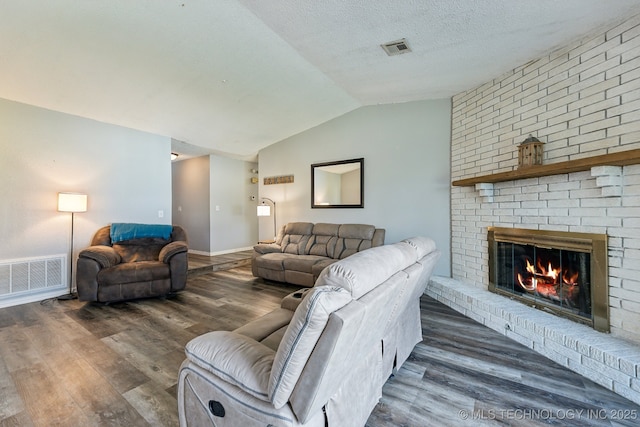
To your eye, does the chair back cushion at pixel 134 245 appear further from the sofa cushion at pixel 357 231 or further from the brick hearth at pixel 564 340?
the brick hearth at pixel 564 340

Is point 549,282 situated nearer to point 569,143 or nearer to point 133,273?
point 569,143

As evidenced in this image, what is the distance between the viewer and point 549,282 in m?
2.50

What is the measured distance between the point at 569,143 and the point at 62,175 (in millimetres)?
5751

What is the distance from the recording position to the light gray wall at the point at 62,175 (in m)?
3.21

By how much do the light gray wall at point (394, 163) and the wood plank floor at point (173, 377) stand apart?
1508mm

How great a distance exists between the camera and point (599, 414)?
155 centimetres

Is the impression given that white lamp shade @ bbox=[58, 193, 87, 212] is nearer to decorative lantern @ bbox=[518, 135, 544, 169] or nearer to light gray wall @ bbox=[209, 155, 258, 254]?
light gray wall @ bbox=[209, 155, 258, 254]

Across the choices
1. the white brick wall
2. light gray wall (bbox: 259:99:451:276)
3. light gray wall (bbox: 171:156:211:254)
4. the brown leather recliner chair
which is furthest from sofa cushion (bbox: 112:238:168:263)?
the white brick wall

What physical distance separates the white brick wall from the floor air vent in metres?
5.28

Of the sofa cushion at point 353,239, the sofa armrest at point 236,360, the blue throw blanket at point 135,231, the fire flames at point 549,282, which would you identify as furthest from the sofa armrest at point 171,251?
the fire flames at point 549,282

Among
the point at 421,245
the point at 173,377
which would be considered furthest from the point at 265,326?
the point at 421,245

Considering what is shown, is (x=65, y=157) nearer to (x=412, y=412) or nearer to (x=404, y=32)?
(x=404, y=32)

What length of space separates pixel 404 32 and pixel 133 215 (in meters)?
4.52

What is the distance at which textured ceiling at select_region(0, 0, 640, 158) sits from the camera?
211 centimetres
